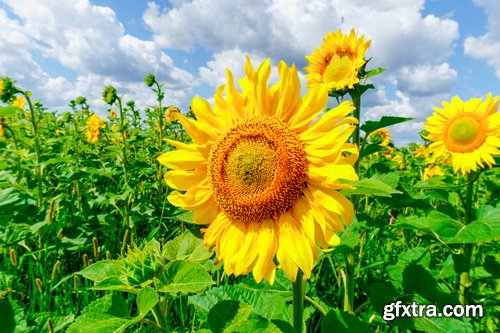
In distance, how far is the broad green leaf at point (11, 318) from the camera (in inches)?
47.6

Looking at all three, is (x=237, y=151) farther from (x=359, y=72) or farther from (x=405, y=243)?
(x=405, y=243)

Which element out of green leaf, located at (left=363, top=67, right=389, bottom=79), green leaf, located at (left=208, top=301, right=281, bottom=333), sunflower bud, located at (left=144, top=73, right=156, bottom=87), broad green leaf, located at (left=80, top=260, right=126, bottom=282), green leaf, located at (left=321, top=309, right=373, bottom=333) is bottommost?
green leaf, located at (left=321, top=309, right=373, bottom=333)

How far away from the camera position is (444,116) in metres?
3.38

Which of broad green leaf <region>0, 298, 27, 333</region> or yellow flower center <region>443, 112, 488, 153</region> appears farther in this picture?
yellow flower center <region>443, 112, 488, 153</region>

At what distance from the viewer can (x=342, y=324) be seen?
1.23m

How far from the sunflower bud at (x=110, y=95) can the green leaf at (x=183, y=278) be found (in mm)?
3239

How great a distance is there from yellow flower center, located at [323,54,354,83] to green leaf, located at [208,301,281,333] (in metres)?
1.56

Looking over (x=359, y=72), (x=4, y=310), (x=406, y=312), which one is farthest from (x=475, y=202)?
(x=4, y=310)

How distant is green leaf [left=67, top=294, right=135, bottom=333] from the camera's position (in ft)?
3.29

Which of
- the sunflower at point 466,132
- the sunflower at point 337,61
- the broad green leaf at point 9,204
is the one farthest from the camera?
the sunflower at point 466,132

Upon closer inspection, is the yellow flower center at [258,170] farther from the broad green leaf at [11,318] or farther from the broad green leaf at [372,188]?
the broad green leaf at [11,318]

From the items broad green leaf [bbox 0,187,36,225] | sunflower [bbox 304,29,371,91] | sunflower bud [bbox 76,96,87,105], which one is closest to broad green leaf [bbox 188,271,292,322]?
broad green leaf [bbox 0,187,36,225]

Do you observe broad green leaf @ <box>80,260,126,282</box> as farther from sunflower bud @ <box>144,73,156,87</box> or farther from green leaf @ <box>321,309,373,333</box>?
sunflower bud @ <box>144,73,156,87</box>

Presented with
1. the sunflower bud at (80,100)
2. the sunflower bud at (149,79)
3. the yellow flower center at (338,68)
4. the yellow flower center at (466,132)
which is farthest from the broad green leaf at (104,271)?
the sunflower bud at (80,100)
